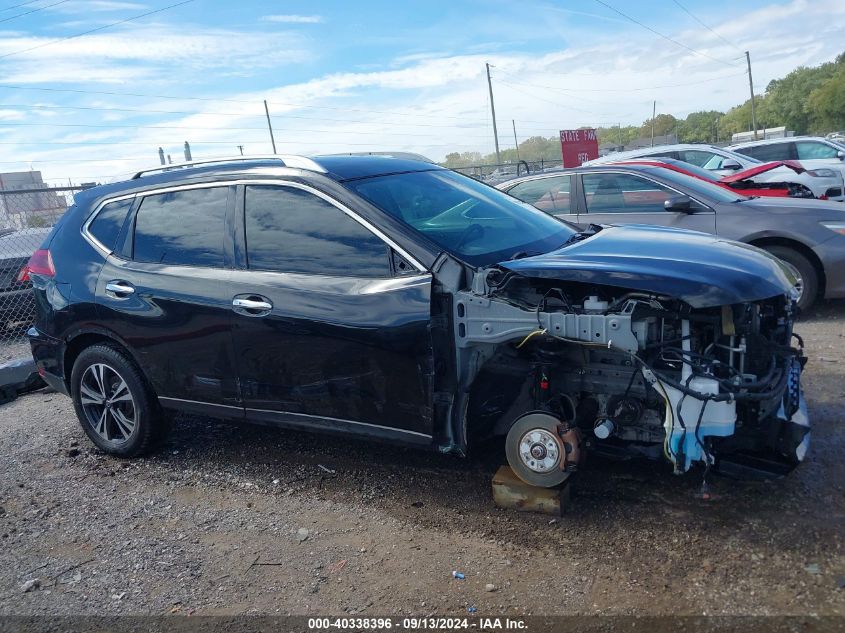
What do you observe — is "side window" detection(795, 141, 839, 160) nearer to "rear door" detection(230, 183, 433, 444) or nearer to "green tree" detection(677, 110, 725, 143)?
"rear door" detection(230, 183, 433, 444)

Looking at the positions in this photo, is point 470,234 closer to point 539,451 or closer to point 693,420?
point 539,451

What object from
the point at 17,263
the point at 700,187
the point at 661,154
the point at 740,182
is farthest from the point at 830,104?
the point at 17,263

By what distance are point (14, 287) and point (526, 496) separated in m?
8.65

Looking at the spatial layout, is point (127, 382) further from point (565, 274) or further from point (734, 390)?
point (734, 390)

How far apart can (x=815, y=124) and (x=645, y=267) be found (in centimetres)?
8929

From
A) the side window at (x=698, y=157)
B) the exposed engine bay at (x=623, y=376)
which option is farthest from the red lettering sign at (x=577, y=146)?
the exposed engine bay at (x=623, y=376)

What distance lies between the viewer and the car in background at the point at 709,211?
262 inches

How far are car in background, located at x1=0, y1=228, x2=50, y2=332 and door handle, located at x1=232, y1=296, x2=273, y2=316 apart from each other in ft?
22.4

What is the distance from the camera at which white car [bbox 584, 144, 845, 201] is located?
454 inches

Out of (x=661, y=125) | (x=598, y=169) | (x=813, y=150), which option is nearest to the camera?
(x=598, y=169)

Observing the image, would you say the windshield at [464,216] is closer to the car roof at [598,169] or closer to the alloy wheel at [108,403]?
the alloy wheel at [108,403]

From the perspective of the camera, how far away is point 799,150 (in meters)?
15.5

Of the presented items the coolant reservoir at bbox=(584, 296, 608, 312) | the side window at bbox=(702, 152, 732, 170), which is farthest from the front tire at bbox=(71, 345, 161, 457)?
the side window at bbox=(702, 152, 732, 170)

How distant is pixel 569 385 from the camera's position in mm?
3568
